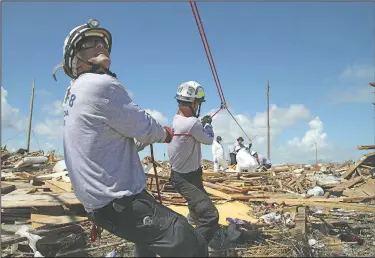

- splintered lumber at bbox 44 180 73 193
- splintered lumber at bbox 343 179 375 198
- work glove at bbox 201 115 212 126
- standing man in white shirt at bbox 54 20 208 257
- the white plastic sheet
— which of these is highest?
work glove at bbox 201 115 212 126

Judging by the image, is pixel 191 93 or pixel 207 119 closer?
pixel 191 93

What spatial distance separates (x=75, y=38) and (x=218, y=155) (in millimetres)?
13245

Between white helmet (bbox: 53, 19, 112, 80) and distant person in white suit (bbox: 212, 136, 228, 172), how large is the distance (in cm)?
1291

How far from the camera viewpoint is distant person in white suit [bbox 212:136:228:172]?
51.2 feet

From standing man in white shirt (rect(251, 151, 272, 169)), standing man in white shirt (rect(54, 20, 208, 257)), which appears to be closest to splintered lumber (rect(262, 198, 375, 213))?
standing man in white shirt (rect(54, 20, 208, 257))

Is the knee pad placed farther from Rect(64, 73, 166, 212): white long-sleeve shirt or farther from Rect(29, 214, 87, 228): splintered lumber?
Rect(64, 73, 166, 212): white long-sleeve shirt

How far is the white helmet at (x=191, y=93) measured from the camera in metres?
5.32

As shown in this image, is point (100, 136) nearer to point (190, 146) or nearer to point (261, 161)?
point (190, 146)

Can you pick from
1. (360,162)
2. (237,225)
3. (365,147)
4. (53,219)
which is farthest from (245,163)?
(53,219)

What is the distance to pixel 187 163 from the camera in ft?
17.1

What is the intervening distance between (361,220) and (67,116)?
6.24 metres

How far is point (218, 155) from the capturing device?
15.7m

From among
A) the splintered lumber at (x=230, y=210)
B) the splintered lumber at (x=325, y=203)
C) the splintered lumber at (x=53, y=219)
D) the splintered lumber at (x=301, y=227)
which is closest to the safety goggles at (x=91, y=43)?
the splintered lumber at (x=53, y=219)

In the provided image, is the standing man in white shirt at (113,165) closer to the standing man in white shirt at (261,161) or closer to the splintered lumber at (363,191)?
the splintered lumber at (363,191)
